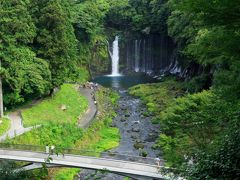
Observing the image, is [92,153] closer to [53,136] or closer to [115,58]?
[53,136]

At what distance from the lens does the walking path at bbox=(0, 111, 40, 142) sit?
109 ft

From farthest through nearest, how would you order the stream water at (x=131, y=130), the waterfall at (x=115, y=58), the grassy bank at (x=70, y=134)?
the waterfall at (x=115, y=58), the stream water at (x=131, y=130), the grassy bank at (x=70, y=134)

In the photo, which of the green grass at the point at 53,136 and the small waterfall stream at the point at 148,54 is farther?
the small waterfall stream at the point at 148,54

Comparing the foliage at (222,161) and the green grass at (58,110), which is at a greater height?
the foliage at (222,161)

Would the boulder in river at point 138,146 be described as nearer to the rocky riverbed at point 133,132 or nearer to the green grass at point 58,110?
the rocky riverbed at point 133,132

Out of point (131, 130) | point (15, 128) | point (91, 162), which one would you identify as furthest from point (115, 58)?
point (91, 162)

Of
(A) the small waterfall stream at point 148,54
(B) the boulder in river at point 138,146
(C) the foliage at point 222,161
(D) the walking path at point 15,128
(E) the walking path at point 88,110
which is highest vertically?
(C) the foliage at point 222,161

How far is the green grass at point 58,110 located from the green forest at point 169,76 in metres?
0.52

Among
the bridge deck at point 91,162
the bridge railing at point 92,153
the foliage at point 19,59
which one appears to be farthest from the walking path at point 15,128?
the bridge deck at point 91,162

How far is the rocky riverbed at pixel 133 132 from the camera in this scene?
3194 cm

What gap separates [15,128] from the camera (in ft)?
115

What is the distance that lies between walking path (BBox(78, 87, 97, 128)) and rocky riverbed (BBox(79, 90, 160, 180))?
285 cm

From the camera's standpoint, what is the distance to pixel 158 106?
4925cm

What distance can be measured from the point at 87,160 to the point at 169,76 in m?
41.2
